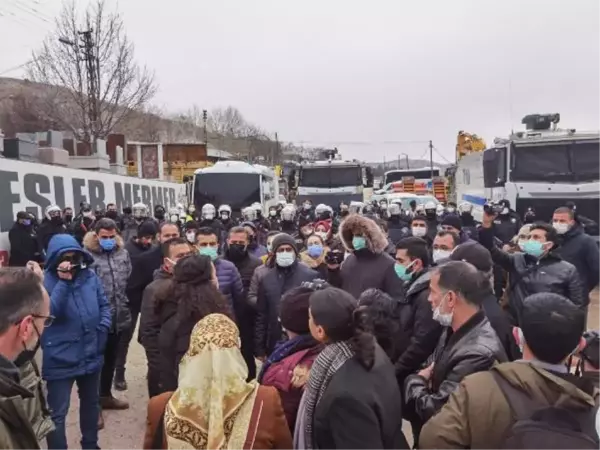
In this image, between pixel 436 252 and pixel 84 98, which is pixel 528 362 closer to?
pixel 436 252

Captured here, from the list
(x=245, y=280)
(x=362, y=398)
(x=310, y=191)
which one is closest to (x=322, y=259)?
(x=245, y=280)

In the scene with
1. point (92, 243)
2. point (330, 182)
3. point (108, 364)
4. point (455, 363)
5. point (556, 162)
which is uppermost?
point (556, 162)

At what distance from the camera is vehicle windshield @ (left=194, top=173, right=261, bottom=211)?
18.1m

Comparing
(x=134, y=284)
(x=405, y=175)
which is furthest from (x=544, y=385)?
(x=405, y=175)

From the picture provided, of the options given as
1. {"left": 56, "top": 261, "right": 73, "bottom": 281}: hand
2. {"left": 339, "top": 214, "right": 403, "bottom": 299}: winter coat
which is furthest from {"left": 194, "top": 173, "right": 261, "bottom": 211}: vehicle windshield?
{"left": 56, "top": 261, "right": 73, "bottom": 281}: hand

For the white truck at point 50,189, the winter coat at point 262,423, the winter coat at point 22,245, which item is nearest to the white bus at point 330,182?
the white truck at point 50,189

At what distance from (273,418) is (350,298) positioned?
71 cm

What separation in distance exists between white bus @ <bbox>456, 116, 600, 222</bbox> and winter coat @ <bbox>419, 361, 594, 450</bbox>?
11.1m

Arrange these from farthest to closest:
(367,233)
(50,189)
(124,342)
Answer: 1. (50,189)
2. (124,342)
3. (367,233)

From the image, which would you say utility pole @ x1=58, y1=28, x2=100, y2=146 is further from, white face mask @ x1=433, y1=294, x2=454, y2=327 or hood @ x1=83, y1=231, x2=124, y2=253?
white face mask @ x1=433, y1=294, x2=454, y2=327

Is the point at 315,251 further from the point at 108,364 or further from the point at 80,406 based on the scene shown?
the point at 80,406

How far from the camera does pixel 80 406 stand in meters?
4.48

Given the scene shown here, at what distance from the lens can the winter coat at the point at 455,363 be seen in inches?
104

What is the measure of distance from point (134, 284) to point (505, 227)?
23.1ft
